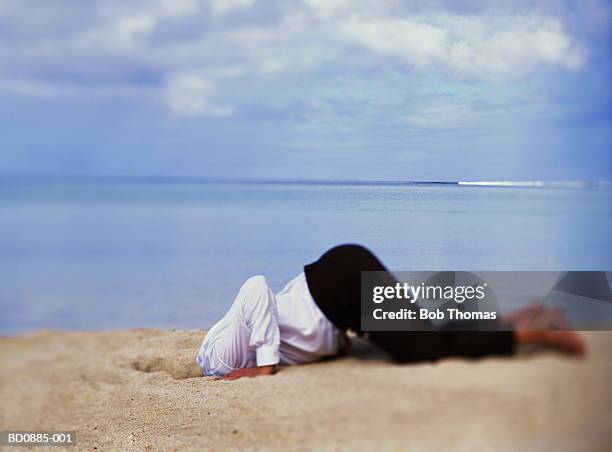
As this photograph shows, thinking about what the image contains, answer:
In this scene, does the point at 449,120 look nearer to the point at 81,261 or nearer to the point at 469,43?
the point at 469,43

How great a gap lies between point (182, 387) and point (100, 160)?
57cm

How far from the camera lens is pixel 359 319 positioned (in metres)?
1.73

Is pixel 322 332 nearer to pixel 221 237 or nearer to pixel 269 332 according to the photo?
pixel 269 332

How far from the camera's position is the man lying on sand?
1676 mm

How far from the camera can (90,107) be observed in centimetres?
→ 192

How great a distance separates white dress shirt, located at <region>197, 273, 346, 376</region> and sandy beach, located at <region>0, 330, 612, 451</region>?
0.04 meters

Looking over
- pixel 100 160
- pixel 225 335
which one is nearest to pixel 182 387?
pixel 225 335
